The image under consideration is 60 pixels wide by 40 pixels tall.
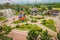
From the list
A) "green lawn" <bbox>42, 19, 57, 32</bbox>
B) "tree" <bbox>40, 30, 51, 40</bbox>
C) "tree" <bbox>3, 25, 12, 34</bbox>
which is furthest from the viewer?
"green lawn" <bbox>42, 19, 57, 32</bbox>

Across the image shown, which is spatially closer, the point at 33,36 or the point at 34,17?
the point at 33,36

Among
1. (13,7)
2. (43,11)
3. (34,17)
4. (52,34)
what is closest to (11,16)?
(13,7)

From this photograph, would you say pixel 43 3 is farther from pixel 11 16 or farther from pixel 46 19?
pixel 11 16

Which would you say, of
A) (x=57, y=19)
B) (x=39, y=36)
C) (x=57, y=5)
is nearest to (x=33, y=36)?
(x=39, y=36)

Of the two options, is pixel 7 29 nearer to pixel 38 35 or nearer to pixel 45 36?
pixel 38 35

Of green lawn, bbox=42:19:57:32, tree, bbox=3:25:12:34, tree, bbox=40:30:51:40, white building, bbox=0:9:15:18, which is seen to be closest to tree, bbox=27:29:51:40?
tree, bbox=40:30:51:40

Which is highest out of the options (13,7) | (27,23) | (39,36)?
(13,7)

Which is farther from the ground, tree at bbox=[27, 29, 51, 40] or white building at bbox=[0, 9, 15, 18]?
white building at bbox=[0, 9, 15, 18]

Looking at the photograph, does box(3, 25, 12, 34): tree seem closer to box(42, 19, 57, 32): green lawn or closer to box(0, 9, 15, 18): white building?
box(0, 9, 15, 18): white building

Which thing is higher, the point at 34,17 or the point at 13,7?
the point at 13,7

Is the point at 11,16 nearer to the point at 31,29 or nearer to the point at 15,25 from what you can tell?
the point at 15,25

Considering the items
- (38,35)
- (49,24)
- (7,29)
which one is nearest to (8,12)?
(7,29)
